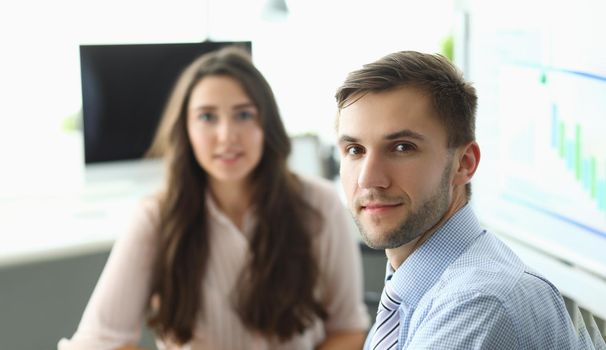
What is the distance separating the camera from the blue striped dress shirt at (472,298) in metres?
0.96

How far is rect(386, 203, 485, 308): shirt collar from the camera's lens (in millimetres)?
1107

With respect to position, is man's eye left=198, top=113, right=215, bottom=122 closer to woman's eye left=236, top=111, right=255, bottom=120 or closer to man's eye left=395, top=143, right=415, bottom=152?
woman's eye left=236, top=111, right=255, bottom=120

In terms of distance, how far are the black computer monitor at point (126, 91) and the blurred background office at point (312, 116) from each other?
0.18 ft

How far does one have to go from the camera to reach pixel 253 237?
2035 millimetres

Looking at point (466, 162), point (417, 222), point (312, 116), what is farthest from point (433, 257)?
point (312, 116)

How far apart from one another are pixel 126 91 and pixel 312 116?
1.03 meters

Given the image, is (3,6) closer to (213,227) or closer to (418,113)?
(213,227)

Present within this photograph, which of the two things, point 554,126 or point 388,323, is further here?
point 554,126

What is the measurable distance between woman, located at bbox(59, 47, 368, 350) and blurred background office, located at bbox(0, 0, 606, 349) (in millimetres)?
534

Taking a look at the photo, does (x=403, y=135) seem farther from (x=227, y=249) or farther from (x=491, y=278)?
(x=227, y=249)

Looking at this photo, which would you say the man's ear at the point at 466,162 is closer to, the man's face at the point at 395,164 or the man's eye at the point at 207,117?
the man's face at the point at 395,164

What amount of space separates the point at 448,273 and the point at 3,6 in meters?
2.47

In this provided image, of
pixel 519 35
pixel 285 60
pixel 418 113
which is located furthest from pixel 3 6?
pixel 418 113

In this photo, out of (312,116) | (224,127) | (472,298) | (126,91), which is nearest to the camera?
(472,298)
